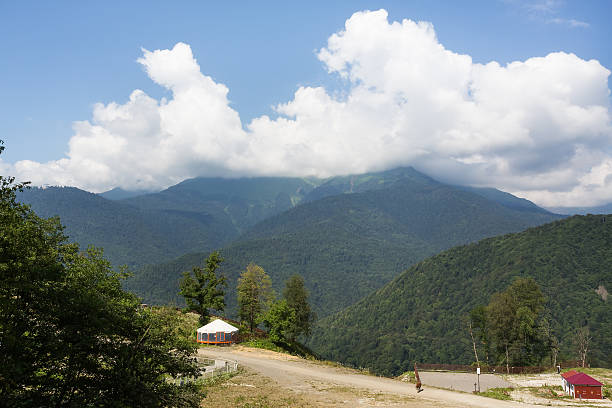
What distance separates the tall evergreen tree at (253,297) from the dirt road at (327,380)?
1453cm

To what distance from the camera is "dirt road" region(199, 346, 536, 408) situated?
104 feet

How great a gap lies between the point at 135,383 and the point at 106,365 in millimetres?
1466

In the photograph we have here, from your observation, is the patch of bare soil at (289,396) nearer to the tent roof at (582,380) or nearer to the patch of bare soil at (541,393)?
the patch of bare soil at (541,393)

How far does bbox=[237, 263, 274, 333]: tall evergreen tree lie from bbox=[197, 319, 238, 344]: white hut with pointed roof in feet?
30.4

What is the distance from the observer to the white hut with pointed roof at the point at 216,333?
57812mm

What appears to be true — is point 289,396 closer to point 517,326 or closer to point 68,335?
point 68,335

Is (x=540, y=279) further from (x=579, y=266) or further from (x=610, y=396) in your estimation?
(x=610, y=396)

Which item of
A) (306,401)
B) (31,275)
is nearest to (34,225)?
(31,275)

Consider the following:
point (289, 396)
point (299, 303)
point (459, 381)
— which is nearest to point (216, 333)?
point (299, 303)

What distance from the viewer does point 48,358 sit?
1223cm

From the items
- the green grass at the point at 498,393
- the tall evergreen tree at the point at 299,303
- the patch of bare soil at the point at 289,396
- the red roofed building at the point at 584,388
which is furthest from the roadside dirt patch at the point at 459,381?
the tall evergreen tree at the point at 299,303

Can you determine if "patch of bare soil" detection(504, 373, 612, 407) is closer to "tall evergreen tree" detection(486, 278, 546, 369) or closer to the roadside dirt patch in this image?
the roadside dirt patch

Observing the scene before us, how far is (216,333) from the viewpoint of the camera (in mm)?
58250

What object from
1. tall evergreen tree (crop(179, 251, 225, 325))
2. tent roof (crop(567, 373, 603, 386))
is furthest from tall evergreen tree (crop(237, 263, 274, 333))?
tent roof (crop(567, 373, 603, 386))
